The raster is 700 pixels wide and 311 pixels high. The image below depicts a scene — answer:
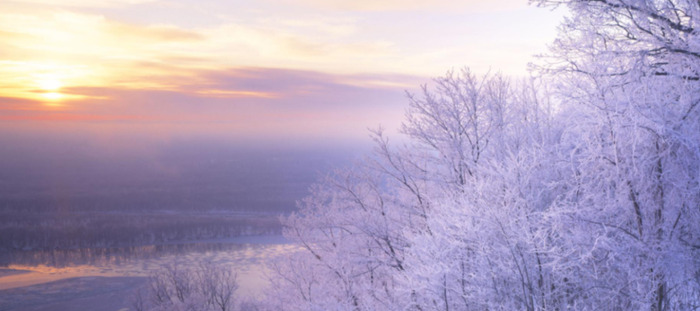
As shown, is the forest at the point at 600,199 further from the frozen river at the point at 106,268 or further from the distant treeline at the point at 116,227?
the distant treeline at the point at 116,227

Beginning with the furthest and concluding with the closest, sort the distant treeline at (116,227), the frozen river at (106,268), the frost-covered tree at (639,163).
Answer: the distant treeline at (116,227) < the frozen river at (106,268) < the frost-covered tree at (639,163)

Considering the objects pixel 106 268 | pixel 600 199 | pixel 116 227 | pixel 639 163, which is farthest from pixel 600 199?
pixel 116 227

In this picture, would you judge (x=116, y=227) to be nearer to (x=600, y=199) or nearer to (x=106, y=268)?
(x=106, y=268)

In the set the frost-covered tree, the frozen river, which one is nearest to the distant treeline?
the frozen river

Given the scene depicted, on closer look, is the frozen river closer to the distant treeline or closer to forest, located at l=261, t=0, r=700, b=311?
the distant treeline

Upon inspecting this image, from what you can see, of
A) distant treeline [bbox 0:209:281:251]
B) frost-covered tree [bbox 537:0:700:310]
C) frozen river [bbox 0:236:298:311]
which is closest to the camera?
frost-covered tree [bbox 537:0:700:310]

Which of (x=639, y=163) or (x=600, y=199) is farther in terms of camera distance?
(x=600, y=199)

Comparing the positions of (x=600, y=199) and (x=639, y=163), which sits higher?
(x=639, y=163)

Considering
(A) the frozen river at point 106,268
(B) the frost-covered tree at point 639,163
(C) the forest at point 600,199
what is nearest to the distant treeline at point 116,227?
(A) the frozen river at point 106,268
